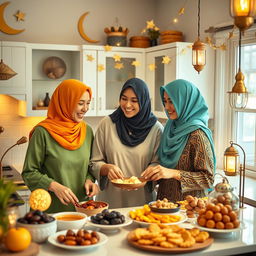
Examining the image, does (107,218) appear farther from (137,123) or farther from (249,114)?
(249,114)

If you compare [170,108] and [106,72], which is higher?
[106,72]

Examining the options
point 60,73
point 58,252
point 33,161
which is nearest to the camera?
point 58,252

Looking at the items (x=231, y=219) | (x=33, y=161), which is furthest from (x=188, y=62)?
(x=231, y=219)

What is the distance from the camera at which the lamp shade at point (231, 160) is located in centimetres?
298

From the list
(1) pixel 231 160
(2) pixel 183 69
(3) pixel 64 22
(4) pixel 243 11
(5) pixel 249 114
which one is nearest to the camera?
(4) pixel 243 11

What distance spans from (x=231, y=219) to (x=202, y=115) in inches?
37.6

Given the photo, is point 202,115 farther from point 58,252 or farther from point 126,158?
point 58,252

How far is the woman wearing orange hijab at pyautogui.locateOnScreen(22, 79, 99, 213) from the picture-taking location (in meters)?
2.65

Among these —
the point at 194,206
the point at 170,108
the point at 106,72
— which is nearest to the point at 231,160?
the point at 170,108

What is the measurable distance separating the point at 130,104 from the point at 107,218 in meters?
0.95

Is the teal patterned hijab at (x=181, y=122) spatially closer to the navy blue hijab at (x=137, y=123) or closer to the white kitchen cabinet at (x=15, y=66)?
the navy blue hijab at (x=137, y=123)

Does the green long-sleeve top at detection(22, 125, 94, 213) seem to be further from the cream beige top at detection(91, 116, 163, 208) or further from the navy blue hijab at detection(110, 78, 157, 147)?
the navy blue hijab at detection(110, 78, 157, 147)

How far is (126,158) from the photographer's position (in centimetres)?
282

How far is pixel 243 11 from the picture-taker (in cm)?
196
